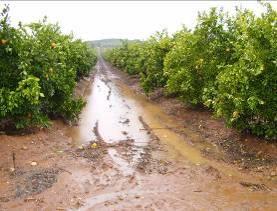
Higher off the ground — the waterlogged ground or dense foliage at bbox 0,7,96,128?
dense foliage at bbox 0,7,96,128

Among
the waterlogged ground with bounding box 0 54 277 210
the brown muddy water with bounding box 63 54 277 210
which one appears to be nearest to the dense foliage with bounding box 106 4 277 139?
the waterlogged ground with bounding box 0 54 277 210

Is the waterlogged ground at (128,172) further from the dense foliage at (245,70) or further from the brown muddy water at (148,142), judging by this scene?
the dense foliage at (245,70)

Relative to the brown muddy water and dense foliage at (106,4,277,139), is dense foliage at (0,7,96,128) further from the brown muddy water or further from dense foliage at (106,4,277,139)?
dense foliage at (106,4,277,139)

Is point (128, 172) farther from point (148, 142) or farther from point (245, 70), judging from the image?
point (245, 70)

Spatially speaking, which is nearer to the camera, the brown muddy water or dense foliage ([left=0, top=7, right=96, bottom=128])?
the brown muddy water

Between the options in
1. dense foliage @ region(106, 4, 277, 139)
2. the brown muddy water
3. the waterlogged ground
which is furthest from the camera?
dense foliage @ region(106, 4, 277, 139)

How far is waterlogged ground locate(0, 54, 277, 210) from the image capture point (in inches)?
316

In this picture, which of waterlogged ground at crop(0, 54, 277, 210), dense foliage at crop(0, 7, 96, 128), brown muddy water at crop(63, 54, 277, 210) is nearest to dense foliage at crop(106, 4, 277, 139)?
waterlogged ground at crop(0, 54, 277, 210)

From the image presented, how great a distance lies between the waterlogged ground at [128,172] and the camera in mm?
8039

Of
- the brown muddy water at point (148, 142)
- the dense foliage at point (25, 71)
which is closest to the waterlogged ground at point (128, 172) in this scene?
the brown muddy water at point (148, 142)

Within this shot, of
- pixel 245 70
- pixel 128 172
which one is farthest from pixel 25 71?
pixel 245 70

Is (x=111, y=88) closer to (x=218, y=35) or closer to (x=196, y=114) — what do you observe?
(x=196, y=114)

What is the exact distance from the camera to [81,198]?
817 cm

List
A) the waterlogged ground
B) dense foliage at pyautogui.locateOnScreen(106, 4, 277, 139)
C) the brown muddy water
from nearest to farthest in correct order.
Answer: the waterlogged ground < the brown muddy water < dense foliage at pyautogui.locateOnScreen(106, 4, 277, 139)
